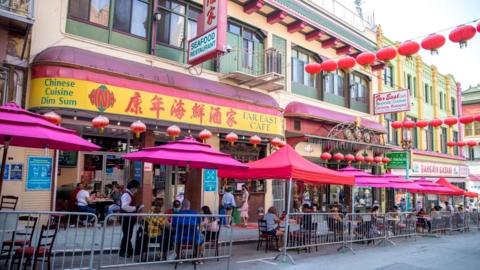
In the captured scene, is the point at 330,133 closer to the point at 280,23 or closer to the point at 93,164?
the point at 280,23

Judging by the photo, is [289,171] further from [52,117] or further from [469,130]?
[469,130]

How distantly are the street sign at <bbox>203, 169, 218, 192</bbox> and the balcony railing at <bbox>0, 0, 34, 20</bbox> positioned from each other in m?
7.94

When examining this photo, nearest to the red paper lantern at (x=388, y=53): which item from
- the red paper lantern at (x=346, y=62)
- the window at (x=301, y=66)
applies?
the red paper lantern at (x=346, y=62)

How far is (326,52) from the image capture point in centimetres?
2206

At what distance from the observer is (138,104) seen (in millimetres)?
12250


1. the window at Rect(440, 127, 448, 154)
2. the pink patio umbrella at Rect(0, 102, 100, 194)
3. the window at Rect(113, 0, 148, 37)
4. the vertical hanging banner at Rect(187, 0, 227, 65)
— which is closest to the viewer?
the pink patio umbrella at Rect(0, 102, 100, 194)

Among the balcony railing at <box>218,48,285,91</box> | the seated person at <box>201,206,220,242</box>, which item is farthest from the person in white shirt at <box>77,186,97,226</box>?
the balcony railing at <box>218,48,285,91</box>

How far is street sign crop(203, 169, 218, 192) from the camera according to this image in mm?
15181

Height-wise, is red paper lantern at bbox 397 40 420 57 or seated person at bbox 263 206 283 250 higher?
red paper lantern at bbox 397 40 420 57

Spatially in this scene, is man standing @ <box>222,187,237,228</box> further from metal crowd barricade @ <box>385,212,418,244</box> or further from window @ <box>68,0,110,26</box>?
window @ <box>68,0,110,26</box>

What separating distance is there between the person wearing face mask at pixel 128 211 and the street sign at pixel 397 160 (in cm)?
1931

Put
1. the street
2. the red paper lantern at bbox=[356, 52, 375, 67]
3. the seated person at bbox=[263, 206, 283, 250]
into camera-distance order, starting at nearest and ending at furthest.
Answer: the street → the seated person at bbox=[263, 206, 283, 250] → the red paper lantern at bbox=[356, 52, 375, 67]

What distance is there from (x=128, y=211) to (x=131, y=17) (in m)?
7.57

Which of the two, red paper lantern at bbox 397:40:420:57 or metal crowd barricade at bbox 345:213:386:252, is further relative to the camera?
metal crowd barricade at bbox 345:213:386:252
